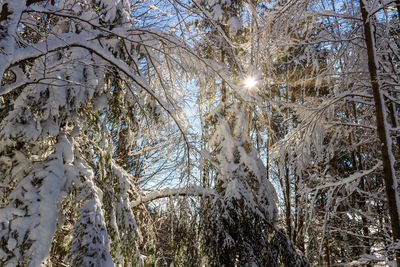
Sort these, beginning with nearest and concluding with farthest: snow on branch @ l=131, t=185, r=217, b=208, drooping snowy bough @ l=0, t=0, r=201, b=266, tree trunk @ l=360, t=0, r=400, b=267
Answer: drooping snowy bough @ l=0, t=0, r=201, b=266 < tree trunk @ l=360, t=0, r=400, b=267 < snow on branch @ l=131, t=185, r=217, b=208

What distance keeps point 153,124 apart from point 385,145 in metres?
2.94

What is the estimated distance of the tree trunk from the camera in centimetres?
317

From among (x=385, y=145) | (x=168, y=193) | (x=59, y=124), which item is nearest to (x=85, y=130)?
(x=59, y=124)

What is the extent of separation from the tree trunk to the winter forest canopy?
14 mm

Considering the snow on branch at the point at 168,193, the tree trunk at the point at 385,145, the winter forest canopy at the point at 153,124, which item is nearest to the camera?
the winter forest canopy at the point at 153,124

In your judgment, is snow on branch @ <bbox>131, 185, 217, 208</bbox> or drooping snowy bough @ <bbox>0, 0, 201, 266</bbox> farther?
snow on branch @ <bbox>131, 185, 217, 208</bbox>

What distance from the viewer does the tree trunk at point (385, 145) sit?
125 inches

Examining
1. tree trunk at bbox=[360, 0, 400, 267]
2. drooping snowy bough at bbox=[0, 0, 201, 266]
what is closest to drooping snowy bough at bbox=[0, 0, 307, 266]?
drooping snowy bough at bbox=[0, 0, 201, 266]

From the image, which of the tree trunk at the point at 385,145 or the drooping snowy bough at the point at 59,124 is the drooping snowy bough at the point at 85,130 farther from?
the tree trunk at the point at 385,145

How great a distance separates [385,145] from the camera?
341 centimetres

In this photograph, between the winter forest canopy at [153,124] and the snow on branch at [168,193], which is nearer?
the winter forest canopy at [153,124]

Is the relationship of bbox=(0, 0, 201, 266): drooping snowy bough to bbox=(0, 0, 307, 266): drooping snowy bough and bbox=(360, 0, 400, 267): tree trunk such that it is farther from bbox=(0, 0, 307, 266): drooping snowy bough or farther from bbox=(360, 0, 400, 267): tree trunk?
bbox=(360, 0, 400, 267): tree trunk

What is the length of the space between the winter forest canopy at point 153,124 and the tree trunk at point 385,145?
14 millimetres

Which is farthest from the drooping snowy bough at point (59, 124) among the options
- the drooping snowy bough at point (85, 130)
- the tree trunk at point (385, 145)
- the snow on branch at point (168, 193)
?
the tree trunk at point (385, 145)
